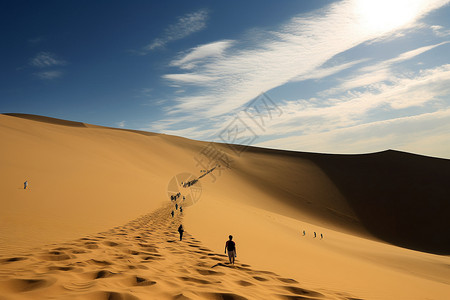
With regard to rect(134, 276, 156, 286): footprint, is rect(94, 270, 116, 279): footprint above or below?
above

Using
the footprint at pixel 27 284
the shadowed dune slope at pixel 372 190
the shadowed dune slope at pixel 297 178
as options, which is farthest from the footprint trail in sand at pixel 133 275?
the shadowed dune slope at pixel 372 190

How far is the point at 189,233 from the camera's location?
957 cm

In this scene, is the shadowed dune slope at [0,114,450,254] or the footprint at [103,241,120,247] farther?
the shadowed dune slope at [0,114,450,254]

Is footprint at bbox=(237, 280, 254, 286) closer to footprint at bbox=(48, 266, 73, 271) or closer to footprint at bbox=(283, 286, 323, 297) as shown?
footprint at bbox=(283, 286, 323, 297)

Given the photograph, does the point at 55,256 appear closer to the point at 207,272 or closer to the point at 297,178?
the point at 207,272

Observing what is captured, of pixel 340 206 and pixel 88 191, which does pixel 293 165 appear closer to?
pixel 340 206

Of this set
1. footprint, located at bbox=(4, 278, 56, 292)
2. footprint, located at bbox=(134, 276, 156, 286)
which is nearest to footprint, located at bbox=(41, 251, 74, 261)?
footprint, located at bbox=(4, 278, 56, 292)

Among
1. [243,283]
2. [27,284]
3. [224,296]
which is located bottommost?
[243,283]

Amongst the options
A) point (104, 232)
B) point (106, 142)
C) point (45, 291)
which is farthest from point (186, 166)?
point (45, 291)

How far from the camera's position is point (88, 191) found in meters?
14.5

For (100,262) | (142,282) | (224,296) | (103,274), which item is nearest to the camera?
(224,296)

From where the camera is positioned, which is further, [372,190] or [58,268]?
[372,190]

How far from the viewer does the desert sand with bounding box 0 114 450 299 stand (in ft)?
13.2

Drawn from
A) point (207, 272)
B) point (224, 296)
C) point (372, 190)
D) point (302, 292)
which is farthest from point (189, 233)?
point (372, 190)
